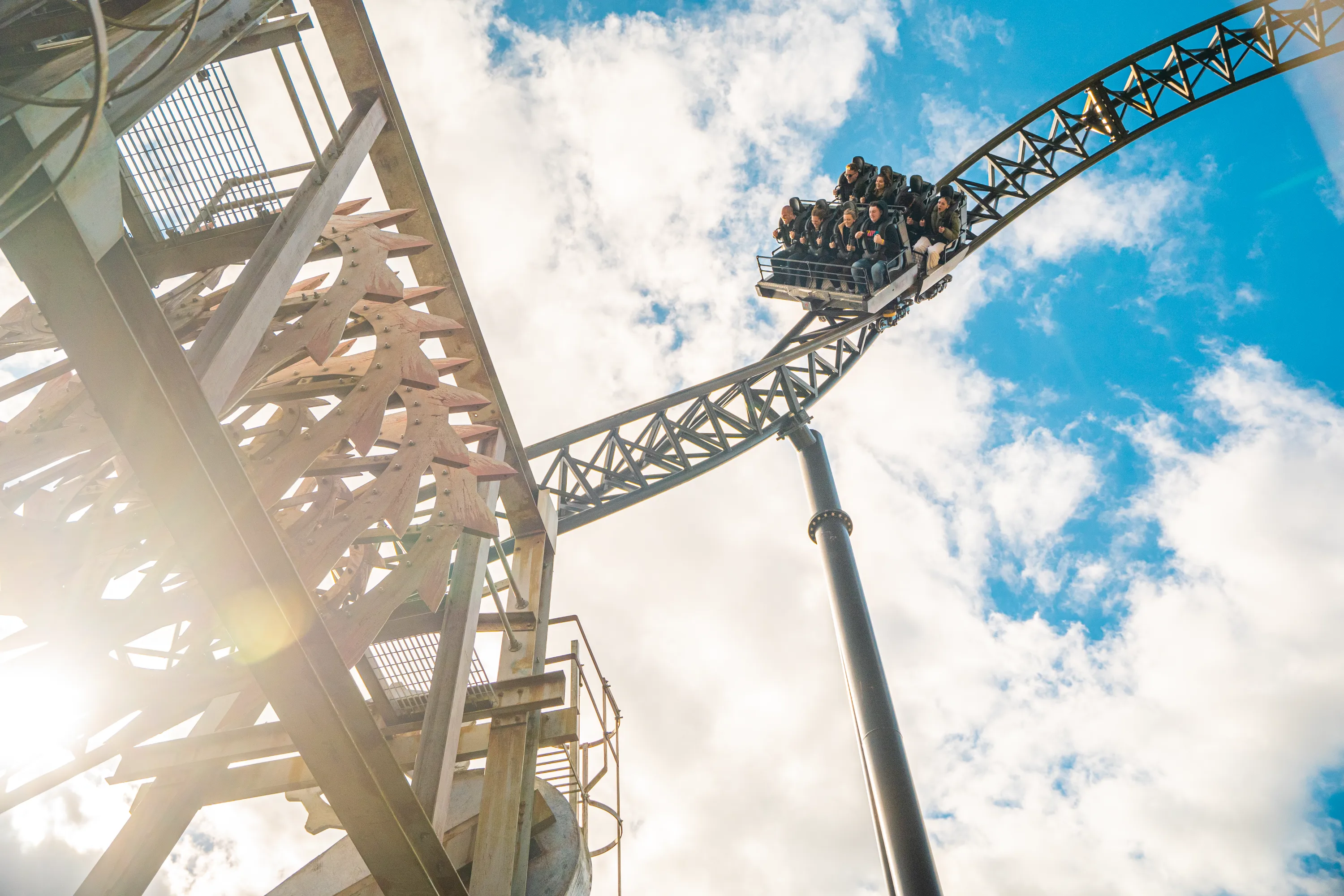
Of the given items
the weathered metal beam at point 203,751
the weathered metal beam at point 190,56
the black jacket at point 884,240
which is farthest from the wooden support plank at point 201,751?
the black jacket at point 884,240

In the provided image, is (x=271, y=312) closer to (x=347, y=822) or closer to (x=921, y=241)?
(x=347, y=822)

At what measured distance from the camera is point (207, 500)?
2.64 metres

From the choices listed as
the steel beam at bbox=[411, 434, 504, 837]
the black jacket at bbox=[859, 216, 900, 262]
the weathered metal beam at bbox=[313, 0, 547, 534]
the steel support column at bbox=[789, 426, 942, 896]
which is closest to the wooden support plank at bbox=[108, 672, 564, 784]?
the steel beam at bbox=[411, 434, 504, 837]

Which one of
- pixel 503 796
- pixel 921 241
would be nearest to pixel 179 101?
pixel 503 796

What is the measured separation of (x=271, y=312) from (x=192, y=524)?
1.03 m

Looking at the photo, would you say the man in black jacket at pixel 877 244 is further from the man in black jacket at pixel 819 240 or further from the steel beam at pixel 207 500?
the steel beam at pixel 207 500

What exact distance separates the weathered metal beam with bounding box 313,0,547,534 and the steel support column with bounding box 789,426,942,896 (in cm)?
378

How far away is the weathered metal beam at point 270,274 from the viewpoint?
9.84 ft

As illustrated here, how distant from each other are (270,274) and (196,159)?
1285 mm

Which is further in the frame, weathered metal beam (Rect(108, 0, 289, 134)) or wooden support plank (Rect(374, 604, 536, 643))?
wooden support plank (Rect(374, 604, 536, 643))

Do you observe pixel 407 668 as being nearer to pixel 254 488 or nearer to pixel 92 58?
pixel 254 488

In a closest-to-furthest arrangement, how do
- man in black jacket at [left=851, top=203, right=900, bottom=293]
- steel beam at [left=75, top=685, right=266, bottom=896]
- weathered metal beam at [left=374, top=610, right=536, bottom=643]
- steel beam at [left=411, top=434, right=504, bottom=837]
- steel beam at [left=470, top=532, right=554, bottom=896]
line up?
steel beam at [left=411, top=434, right=504, bottom=837] < steel beam at [left=75, top=685, right=266, bottom=896] < steel beam at [left=470, top=532, right=554, bottom=896] < weathered metal beam at [left=374, top=610, right=536, bottom=643] < man in black jacket at [left=851, top=203, right=900, bottom=293]

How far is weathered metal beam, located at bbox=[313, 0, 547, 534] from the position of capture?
4.64m

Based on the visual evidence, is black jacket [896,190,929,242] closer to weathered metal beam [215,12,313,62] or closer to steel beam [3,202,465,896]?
weathered metal beam [215,12,313,62]
